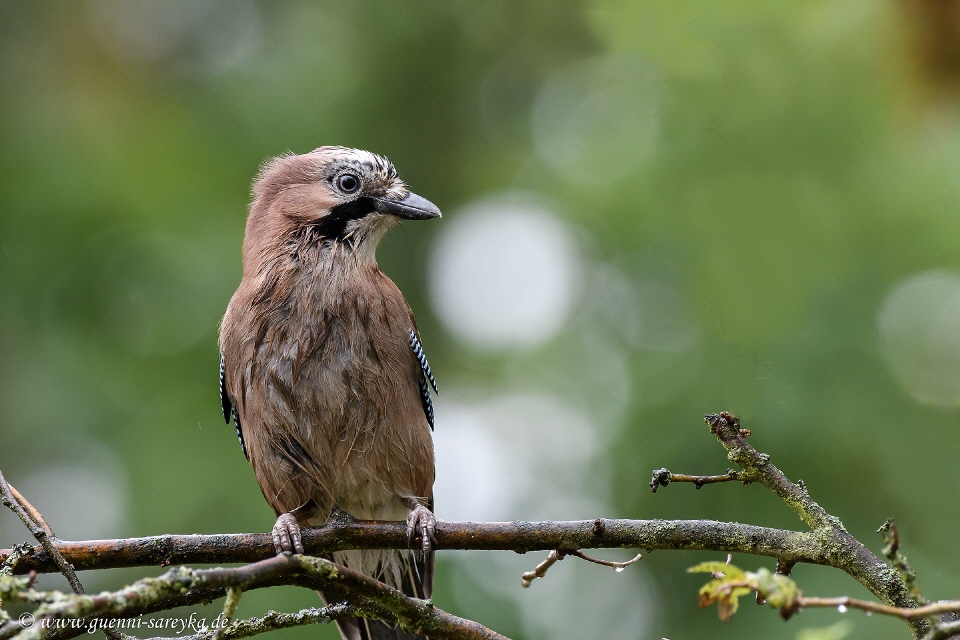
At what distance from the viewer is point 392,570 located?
5676 mm

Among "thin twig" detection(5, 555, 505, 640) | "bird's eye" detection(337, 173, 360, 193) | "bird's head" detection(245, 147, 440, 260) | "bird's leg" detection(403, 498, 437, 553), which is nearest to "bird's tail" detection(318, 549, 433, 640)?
"bird's leg" detection(403, 498, 437, 553)

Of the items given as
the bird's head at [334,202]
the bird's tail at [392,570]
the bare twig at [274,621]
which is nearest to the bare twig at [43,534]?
the bare twig at [274,621]

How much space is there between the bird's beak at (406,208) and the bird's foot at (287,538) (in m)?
2.10

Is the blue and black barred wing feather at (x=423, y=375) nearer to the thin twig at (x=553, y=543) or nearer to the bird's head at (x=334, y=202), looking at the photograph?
the bird's head at (x=334, y=202)

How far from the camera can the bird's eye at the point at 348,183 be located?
18.6ft

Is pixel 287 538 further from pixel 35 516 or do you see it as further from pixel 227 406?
pixel 227 406

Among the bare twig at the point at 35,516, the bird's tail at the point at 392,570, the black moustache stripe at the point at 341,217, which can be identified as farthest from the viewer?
the black moustache stripe at the point at 341,217

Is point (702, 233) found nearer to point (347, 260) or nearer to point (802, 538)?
point (347, 260)

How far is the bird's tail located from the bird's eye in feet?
6.76

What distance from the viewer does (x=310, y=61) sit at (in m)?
10.2

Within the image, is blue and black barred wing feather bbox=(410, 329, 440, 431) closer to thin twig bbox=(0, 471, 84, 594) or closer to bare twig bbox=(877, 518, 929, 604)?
thin twig bbox=(0, 471, 84, 594)

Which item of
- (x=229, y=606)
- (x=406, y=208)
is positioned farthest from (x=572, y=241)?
(x=229, y=606)

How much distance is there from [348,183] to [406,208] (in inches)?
14.7

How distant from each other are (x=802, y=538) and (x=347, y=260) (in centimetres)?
285
